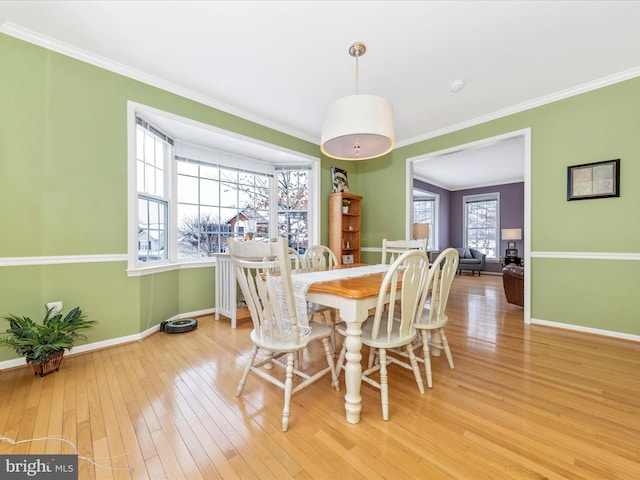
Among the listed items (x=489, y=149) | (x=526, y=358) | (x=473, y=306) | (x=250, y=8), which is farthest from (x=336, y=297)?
(x=489, y=149)

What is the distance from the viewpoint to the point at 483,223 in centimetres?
817

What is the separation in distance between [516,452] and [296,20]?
2974 millimetres

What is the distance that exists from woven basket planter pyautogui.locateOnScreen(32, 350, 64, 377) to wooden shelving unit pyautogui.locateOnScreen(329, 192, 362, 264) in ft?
10.8

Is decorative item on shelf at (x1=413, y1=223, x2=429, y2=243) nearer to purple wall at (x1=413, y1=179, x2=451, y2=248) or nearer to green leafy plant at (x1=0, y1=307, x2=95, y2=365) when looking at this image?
purple wall at (x1=413, y1=179, x2=451, y2=248)

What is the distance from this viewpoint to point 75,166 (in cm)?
234

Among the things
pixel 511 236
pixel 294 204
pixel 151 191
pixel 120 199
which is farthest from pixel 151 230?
pixel 511 236

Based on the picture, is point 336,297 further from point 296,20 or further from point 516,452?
point 296,20

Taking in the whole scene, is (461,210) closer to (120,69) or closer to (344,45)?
(344,45)

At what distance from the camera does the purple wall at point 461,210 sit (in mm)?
7426

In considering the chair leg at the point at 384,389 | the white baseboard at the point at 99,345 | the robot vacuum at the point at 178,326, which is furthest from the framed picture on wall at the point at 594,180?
the white baseboard at the point at 99,345

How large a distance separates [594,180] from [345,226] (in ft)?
10.1

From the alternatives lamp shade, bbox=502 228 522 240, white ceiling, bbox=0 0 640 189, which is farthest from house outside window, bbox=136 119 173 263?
lamp shade, bbox=502 228 522 240

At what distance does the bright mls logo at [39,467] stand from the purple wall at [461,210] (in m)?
7.67

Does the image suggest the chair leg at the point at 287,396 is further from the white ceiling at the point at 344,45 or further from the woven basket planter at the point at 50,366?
the white ceiling at the point at 344,45
